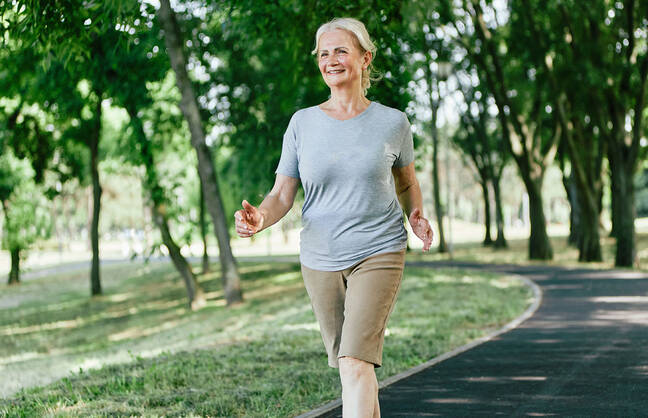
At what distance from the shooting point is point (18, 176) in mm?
33188

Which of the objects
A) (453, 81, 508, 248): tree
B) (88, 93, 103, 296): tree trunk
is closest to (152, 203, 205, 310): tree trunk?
(88, 93, 103, 296): tree trunk

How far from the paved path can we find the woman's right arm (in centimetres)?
217

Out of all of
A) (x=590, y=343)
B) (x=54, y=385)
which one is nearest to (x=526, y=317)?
(x=590, y=343)

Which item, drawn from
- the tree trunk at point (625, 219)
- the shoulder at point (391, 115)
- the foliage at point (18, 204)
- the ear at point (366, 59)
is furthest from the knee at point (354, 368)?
the foliage at point (18, 204)

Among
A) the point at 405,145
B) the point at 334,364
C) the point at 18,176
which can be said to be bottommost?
the point at 334,364

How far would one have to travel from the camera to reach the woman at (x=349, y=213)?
3545mm

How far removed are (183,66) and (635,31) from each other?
11.7 metres

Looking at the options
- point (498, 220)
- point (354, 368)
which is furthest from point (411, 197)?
point (498, 220)

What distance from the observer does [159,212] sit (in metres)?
20.4

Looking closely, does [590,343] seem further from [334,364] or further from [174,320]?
[174,320]

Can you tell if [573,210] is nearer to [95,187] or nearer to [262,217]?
[95,187]

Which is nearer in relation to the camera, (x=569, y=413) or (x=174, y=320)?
(x=569, y=413)

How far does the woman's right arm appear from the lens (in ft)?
11.1

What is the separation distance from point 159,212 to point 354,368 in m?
17.5
